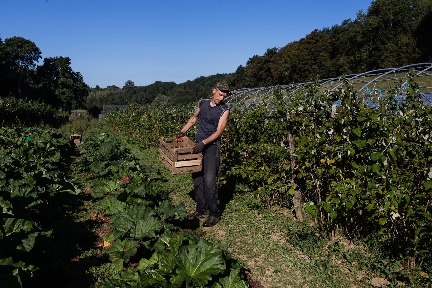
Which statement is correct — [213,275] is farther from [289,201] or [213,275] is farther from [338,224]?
[289,201]

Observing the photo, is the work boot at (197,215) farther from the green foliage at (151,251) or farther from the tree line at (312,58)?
the tree line at (312,58)

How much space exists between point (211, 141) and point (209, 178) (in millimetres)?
567

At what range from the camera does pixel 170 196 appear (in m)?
6.87

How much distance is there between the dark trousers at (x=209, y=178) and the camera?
16.7ft

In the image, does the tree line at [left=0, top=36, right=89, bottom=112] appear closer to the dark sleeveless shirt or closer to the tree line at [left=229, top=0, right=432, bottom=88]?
the tree line at [left=229, top=0, right=432, bottom=88]

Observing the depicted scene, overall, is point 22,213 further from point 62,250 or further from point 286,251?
point 286,251

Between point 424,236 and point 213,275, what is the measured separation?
2136mm

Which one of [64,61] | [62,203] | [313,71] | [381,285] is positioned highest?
[64,61]

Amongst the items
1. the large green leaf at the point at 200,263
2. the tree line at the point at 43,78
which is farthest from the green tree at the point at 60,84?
the large green leaf at the point at 200,263

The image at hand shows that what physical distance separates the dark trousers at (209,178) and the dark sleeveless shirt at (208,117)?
23 centimetres

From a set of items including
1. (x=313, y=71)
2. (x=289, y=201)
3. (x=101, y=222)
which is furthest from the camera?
(x=313, y=71)

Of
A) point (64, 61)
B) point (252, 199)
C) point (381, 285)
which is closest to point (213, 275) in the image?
point (381, 285)

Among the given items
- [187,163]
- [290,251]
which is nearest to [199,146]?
[187,163]

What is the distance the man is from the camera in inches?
193
